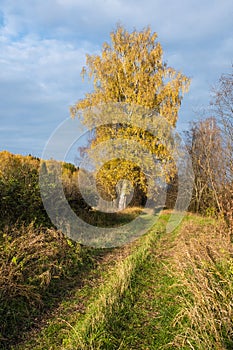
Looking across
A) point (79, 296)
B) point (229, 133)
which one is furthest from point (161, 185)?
point (79, 296)

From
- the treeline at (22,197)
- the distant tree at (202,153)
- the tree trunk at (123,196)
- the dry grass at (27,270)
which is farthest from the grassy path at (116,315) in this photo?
the tree trunk at (123,196)

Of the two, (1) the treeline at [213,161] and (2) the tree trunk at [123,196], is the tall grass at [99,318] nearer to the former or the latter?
(1) the treeline at [213,161]

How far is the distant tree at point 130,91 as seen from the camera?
17.5 meters

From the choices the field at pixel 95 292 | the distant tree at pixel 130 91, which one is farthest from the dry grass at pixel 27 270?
the distant tree at pixel 130 91

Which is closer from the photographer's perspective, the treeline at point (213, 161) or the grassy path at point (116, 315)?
the grassy path at point (116, 315)

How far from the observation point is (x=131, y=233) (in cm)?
1206

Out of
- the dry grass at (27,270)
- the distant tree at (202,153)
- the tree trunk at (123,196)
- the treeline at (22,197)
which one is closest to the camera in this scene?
the dry grass at (27,270)

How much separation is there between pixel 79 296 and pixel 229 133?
384 inches

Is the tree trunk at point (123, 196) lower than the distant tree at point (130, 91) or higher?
lower

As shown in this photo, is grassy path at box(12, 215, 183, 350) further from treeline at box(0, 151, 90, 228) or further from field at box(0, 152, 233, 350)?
treeline at box(0, 151, 90, 228)

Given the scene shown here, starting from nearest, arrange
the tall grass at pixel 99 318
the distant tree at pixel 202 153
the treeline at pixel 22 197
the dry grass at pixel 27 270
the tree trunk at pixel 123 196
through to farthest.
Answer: the tall grass at pixel 99 318 → the dry grass at pixel 27 270 → the treeline at pixel 22 197 → the distant tree at pixel 202 153 → the tree trunk at pixel 123 196

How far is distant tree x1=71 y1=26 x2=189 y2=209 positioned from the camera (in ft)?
57.3

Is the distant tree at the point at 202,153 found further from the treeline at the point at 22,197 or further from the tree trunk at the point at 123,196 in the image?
the treeline at the point at 22,197

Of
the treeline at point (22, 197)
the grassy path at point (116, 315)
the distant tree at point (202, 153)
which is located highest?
the distant tree at point (202, 153)
